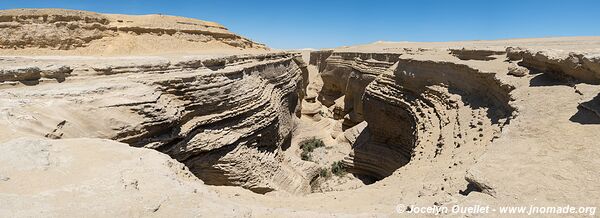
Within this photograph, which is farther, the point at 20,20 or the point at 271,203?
the point at 20,20

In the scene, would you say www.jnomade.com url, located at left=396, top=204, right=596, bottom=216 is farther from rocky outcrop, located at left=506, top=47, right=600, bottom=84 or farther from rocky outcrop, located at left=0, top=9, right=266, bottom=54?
rocky outcrop, located at left=0, top=9, right=266, bottom=54

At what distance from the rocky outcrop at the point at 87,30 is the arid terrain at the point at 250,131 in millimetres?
57

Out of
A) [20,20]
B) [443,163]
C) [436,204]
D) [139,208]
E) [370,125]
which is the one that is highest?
[20,20]

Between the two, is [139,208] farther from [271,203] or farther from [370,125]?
[370,125]

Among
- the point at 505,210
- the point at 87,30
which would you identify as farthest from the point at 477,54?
the point at 87,30

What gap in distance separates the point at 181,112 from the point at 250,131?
3170mm

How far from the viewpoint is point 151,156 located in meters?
5.78

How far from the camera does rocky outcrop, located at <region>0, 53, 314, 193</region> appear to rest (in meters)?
7.83

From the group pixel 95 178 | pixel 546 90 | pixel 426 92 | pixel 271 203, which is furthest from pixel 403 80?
pixel 95 178

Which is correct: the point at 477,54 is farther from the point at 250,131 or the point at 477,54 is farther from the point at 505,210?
the point at 505,210

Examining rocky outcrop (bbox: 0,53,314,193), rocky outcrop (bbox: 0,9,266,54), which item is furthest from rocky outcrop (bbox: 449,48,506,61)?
rocky outcrop (bbox: 0,9,266,54)

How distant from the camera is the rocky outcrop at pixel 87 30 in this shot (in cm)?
1476

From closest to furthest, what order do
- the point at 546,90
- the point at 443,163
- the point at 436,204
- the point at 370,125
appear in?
the point at 436,204
the point at 443,163
the point at 546,90
the point at 370,125

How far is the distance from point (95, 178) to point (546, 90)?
901cm
